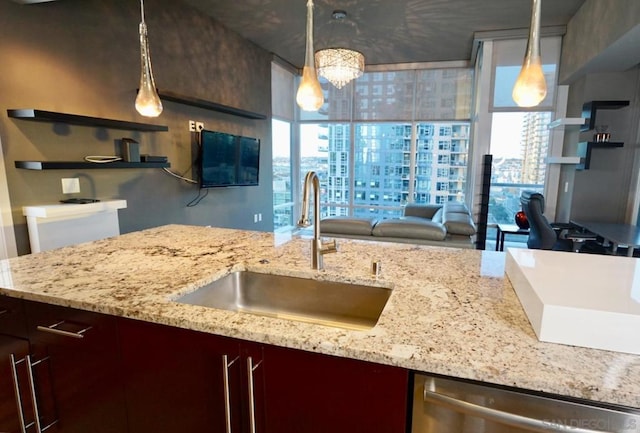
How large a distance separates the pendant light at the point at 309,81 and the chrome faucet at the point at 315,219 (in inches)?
19.2

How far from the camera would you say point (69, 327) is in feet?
3.68

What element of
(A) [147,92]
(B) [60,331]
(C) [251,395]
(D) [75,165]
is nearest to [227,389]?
(C) [251,395]

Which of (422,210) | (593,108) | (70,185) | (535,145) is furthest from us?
(422,210)

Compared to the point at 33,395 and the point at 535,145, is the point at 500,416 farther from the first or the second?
the point at 535,145

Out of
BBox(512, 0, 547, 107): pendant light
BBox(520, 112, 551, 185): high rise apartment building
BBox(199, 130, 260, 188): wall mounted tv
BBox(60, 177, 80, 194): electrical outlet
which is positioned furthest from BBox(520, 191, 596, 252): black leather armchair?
BBox(60, 177, 80, 194): electrical outlet

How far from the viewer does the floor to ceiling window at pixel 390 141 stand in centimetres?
606

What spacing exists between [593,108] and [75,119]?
522cm

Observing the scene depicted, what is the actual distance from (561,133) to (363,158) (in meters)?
3.07

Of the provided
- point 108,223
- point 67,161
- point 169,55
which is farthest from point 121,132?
point 169,55

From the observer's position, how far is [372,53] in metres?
5.56

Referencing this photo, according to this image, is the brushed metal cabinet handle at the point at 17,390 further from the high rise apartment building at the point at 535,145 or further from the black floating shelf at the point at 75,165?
the high rise apartment building at the point at 535,145

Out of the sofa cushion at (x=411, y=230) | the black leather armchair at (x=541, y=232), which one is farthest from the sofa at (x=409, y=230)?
the black leather armchair at (x=541, y=232)

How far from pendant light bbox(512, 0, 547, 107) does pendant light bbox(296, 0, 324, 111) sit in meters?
0.86

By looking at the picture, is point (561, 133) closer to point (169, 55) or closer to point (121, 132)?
point (169, 55)
